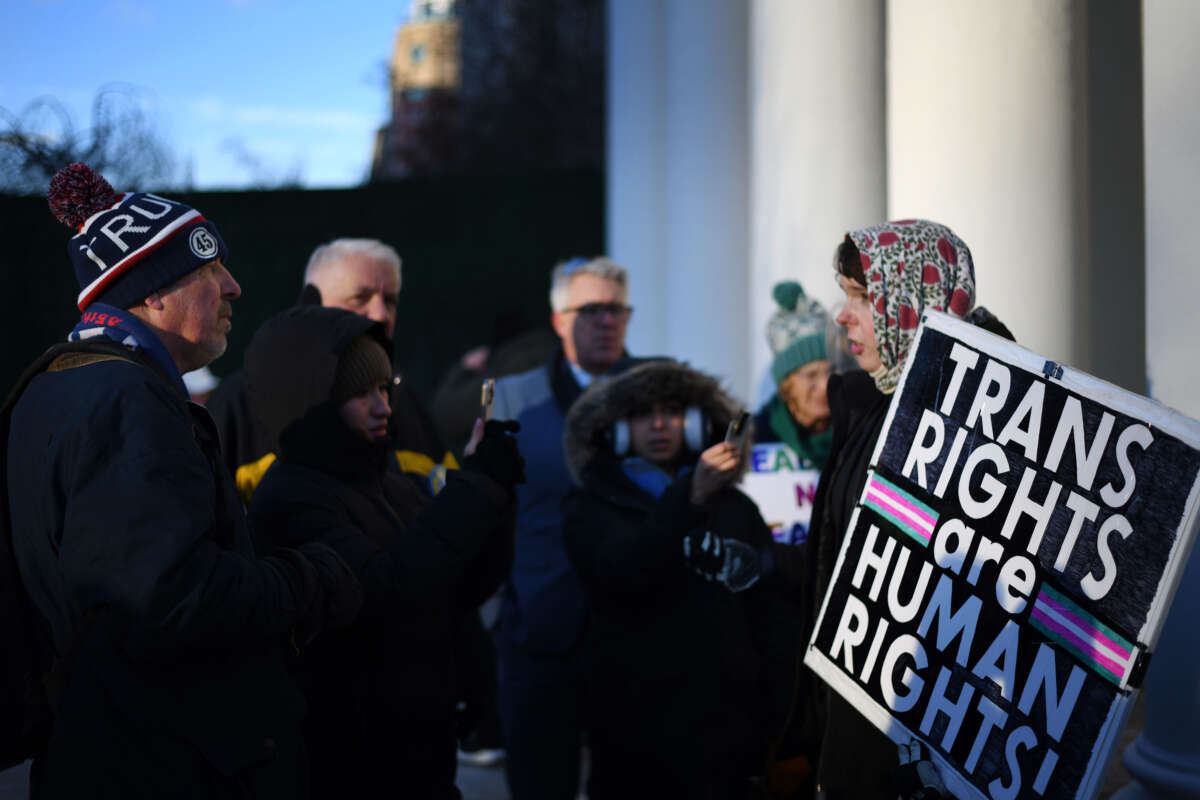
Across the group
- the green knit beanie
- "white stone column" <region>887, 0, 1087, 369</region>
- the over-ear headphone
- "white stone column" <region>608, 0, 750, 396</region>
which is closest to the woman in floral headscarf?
the over-ear headphone

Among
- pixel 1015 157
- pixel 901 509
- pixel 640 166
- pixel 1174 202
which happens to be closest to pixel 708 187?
pixel 640 166

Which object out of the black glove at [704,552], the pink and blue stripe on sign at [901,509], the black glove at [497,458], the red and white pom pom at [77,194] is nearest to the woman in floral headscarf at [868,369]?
the pink and blue stripe on sign at [901,509]

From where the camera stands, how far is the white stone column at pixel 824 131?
5.67 metres

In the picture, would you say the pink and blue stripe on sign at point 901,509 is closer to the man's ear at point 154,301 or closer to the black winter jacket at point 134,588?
the black winter jacket at point 134,588

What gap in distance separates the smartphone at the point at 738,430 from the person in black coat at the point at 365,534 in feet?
2.09

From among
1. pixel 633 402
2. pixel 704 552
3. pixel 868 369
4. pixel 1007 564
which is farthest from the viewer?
pixel 633 402

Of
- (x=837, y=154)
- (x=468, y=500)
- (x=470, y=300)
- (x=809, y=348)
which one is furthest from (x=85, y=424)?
(x=470, y=300)

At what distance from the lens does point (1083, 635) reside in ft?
7.13

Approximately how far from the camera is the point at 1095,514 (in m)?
2.18

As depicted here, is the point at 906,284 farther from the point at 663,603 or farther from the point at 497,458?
the point at 663,603

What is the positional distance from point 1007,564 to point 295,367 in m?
1.65

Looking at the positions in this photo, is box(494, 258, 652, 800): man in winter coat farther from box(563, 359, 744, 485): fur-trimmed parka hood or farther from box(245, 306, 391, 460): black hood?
box(245, 306, 391, 460): black hood

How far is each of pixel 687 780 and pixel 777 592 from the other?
0.60m

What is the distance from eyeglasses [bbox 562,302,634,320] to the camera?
5.02 m
